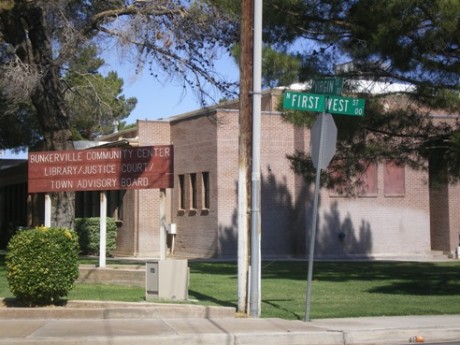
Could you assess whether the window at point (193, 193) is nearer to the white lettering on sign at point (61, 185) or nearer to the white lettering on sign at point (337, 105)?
the white lettering on sign at point (61, 185)

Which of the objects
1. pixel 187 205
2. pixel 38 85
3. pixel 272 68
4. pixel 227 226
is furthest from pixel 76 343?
pixel 187 205

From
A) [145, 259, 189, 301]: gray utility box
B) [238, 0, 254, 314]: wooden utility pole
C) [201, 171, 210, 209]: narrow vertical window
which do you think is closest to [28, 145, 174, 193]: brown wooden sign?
[145, 259, 189, 301]: gray utility box

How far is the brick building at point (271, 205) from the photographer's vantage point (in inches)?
1280

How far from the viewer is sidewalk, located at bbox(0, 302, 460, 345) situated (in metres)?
11.6

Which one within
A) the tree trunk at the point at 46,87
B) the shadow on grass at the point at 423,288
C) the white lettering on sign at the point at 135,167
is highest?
the tree trunk at the point at 46,87

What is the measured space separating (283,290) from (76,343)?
8.00 metres

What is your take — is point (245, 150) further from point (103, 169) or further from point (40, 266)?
point (103, 169)

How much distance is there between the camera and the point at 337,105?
13695mm

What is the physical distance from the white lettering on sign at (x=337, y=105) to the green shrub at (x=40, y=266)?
532 cm

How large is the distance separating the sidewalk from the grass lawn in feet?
3.48

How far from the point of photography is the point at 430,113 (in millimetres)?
22000

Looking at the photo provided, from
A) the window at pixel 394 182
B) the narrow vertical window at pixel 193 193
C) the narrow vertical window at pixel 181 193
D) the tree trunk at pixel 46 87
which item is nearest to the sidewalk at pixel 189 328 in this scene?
the tree trunk at pixel 46 87

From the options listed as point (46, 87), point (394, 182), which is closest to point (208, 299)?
point (46, 87)

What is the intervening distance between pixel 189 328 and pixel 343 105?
4.76m
